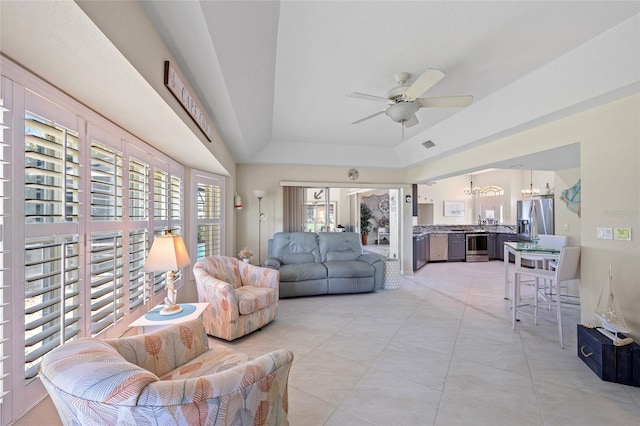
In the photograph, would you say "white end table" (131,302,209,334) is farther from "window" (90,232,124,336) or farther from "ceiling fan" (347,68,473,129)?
"ceiling fan" (347,68,473,129)

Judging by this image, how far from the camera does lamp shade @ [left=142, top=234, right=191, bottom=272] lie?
80.8 inches

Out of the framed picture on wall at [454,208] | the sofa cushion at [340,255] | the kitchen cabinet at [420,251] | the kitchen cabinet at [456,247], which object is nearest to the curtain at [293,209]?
the sofa cushion at [340,255]

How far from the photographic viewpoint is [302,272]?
4.61 meters

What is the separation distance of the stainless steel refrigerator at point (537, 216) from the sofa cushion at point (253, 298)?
6824mm

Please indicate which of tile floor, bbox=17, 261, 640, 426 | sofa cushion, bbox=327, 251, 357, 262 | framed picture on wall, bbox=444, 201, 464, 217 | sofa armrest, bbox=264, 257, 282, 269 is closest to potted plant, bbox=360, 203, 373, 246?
framed picture on wall, bbox=444, 201, 464, 217

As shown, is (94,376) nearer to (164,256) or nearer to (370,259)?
(164,256)

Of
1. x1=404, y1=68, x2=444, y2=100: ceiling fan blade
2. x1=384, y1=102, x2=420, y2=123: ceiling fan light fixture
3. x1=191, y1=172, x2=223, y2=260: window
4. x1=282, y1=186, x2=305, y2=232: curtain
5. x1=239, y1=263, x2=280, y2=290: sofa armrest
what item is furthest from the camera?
x1=282, y1=186, x2=305, y2=232: curtain

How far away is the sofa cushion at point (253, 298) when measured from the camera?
3.01 meters

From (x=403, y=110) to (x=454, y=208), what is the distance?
8.79m

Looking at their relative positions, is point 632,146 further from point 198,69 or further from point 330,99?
point 198,69

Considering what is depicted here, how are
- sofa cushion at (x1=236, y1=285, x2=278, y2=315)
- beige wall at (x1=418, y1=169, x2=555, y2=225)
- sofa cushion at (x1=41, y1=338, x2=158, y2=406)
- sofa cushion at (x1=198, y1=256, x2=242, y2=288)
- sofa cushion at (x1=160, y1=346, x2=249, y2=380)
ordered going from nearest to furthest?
sofa cushion at (x1=41, y1=338, x2=158, y2=406) → sofa cushion at (x1=160, y1=346, x2=249, y2=380) → sofa cushion at (x1=236, y1=285, x2=278, y2=315) → sofa cushion at (x1=198, y1=256, x2=242, y2=288) → beige wall at (x1=418, y1=169, x2=555, y2=225)

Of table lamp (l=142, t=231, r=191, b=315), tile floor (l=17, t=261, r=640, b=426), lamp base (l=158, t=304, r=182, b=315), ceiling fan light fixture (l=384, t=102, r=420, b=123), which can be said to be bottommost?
tile floor (l=17, t=261, r=640, b=426)

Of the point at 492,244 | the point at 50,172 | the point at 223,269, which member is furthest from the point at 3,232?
the point at 492,244

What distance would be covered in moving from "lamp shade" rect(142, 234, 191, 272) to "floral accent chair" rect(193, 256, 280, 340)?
2.85ft
